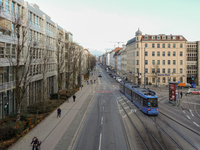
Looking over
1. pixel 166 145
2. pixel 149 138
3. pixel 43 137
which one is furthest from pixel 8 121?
pixel 166 145

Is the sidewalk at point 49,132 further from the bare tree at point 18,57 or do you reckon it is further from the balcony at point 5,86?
the balcony at point 5,86

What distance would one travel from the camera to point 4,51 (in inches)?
770

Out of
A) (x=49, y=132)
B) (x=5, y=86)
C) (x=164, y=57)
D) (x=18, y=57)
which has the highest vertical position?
(x=164, y=57)

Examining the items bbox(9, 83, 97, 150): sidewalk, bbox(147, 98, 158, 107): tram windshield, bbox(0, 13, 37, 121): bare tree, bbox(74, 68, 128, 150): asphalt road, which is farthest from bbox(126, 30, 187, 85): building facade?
bbox(0, 13, 37, 121): bare tree

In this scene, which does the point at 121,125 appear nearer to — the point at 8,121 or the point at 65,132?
the point at 65,132

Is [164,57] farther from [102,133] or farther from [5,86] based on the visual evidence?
[5,86]

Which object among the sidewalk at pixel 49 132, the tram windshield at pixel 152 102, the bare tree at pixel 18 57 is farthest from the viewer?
the tram windshield at pixel 152 102

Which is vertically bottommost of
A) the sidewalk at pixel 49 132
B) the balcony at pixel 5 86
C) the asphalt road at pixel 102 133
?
the sidewalk at pixel 49 132

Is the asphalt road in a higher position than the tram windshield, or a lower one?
lower

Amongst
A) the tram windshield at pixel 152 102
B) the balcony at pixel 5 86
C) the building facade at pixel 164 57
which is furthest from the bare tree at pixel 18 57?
the building facade at pixel 164 57

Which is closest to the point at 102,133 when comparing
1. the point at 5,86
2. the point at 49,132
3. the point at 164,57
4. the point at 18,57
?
the point at 49,132

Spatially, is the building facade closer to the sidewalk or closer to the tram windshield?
the tram windshield

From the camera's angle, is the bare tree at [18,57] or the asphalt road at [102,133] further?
the bare tree at [18,57]

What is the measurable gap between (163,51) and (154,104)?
42.8m
